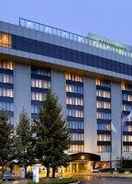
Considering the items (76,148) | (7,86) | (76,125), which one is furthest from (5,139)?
(76,148)

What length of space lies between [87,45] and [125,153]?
34.8 metres

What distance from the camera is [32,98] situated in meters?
134

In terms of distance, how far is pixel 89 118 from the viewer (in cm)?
15300

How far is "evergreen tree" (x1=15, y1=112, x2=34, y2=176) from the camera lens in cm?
8099

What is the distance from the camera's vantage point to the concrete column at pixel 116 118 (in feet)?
528

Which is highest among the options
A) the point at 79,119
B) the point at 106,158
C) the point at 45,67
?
the point at 45,67

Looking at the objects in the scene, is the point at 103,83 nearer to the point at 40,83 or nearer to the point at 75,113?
the point at 75,113

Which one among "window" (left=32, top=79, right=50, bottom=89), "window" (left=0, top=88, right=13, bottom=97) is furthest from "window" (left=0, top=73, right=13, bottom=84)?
"window" (left=32, top=79, right=50, bottom=89)

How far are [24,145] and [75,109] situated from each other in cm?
5952

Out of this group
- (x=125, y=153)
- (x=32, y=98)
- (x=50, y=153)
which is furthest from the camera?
(x=125, y=153)

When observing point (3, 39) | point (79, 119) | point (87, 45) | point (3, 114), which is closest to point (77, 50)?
point (87, 45)

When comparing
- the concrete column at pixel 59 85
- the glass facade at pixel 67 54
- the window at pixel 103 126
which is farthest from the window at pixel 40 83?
the window at pixel 103 126

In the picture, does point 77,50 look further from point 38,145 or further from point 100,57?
point 38,145

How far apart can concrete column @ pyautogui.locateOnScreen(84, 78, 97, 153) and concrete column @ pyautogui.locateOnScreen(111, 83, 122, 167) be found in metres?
8.17
